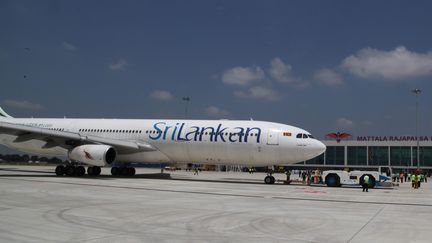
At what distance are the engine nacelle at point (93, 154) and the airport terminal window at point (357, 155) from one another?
6578cm

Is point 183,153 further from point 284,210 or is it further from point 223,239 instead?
point 223,239

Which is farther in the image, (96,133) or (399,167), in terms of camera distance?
(399,167)

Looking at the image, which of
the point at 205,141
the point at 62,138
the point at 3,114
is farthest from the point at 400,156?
the point at 62,138

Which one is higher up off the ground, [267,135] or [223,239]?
[267,135]

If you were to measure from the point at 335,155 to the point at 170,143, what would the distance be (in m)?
63.2

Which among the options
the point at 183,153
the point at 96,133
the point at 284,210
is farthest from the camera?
the point at 96,133

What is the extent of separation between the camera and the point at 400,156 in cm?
8381

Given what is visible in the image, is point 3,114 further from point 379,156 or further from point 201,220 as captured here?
point 379,156

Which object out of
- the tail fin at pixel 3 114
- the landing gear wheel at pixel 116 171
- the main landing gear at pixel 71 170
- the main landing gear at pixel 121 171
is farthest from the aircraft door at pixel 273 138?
the tail fin at pixel 3 114

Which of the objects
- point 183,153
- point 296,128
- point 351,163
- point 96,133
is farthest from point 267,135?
point 351,163

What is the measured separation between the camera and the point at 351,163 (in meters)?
86.6

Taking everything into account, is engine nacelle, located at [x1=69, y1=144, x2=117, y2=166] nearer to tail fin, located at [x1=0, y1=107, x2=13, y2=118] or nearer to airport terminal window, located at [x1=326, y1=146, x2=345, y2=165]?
tail fin, located at [x1=0, y1=107, x2=13, y2=118]

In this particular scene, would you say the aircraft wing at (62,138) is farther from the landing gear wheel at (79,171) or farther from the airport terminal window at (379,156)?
the airport terminal window at (379,156)

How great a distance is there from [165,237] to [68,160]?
2583cm
